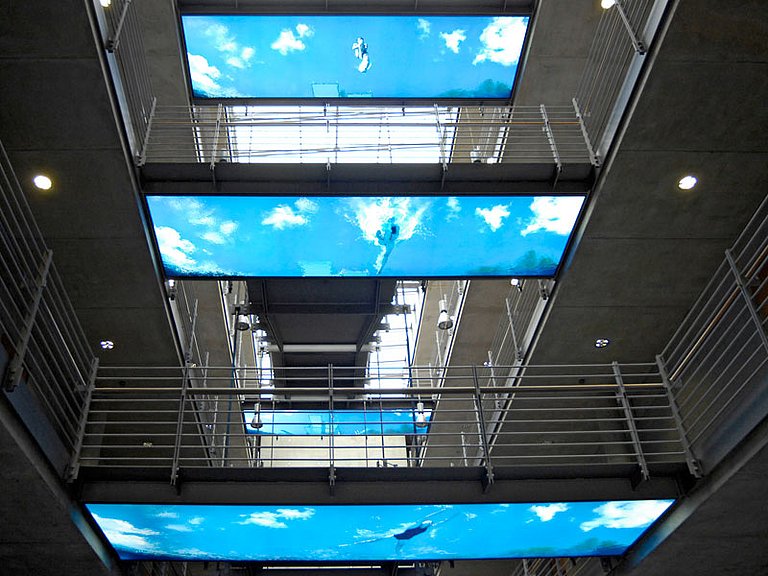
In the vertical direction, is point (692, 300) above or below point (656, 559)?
above

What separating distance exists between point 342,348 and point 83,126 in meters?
8.23

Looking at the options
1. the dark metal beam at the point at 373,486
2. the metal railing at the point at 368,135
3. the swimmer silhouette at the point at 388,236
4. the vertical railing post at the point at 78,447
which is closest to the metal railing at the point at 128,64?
the metal railing at the point at 368,135

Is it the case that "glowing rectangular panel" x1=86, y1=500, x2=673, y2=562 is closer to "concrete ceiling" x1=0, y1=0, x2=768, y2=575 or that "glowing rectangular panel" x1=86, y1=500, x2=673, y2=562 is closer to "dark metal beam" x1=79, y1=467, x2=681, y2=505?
"dark metal beam" x1=79, y1=467, x2=681, y2=505

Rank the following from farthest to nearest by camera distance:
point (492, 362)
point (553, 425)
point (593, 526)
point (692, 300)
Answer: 1. point (492, 362)
2. point (553, 425)
3. point (692, 300)
4. point (593, 526)

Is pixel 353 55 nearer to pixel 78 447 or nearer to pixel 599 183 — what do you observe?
pixel 599 183

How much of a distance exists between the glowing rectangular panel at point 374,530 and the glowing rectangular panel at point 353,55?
19.6 feet

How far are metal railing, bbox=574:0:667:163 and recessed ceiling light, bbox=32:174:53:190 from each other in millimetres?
5590

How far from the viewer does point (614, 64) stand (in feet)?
29.0

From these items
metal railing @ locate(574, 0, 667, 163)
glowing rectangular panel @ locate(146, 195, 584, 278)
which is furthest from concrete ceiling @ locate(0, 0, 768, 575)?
glowing rectangular panel @ locate(146, 195, 584, 278)

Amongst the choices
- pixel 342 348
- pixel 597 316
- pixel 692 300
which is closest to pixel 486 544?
pixel 597 316

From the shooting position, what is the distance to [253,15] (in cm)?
969

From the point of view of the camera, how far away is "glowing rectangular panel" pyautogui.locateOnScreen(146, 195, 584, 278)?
25.9ft

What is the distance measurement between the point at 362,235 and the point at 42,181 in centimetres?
341

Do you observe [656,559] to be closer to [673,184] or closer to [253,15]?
[673,184]
